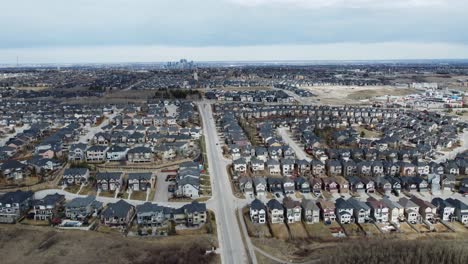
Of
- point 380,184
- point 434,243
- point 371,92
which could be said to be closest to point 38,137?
point 380,184

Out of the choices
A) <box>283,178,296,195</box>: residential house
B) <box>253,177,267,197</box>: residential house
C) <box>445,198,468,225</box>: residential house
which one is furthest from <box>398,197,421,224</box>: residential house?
<box>253,177,267,197</box>: residential house

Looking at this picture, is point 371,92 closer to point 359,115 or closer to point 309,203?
point 359,115

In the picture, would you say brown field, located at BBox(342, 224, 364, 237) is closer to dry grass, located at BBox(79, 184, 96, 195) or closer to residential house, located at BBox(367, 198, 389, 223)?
residential house, located at BBox(367, 198, 389, 223)

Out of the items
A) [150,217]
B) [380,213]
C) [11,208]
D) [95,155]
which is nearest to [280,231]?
[380,213]

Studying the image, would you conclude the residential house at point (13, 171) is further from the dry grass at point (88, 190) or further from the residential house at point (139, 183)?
the residential house at point (139, 183)

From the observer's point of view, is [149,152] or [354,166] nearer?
[354,166]

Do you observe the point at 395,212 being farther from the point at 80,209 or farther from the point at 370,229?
the point at 80,209
